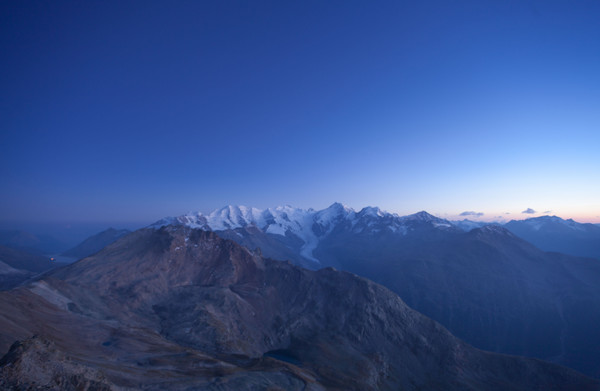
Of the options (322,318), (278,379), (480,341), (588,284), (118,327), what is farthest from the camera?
(588,284)

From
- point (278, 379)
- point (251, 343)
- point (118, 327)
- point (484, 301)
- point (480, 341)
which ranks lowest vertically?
point (480, 341)

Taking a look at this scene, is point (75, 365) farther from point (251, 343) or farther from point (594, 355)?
point (594, 355)

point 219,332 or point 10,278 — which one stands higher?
point 10,278

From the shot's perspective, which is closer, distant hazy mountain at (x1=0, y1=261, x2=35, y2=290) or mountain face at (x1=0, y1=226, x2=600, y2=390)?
mountain face at (x1=0, y1=226, x2=600, y2=390)

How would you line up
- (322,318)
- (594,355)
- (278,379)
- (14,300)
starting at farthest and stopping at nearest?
1. (594,355)
2. (322,318)
3. (14,300)
4. (278,379)

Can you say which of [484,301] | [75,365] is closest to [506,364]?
[484,301]

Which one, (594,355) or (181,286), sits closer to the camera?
(181,286)

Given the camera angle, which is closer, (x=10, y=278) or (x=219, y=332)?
(x=219, y=332)

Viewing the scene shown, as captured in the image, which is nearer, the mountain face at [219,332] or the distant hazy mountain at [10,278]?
the mountain face at [219,332]
